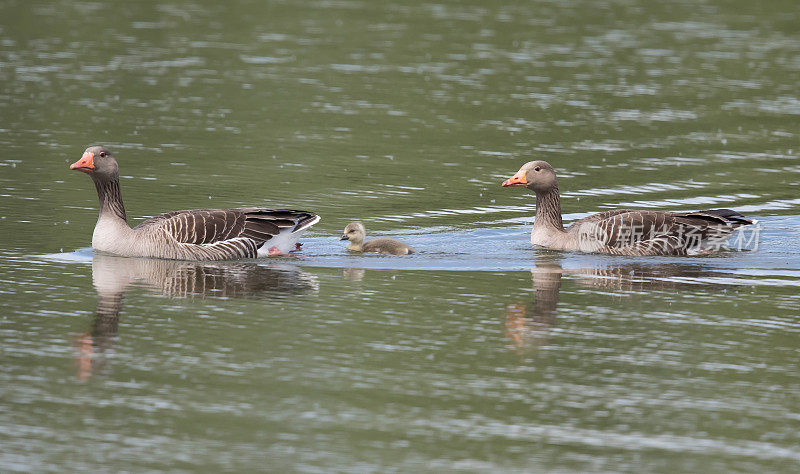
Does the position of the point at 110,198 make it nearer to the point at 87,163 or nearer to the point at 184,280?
the point at 87,163

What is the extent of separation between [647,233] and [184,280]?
658 cm

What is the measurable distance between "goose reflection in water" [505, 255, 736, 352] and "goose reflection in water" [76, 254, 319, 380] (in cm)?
274

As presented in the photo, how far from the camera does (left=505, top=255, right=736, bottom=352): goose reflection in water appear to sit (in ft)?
45.1

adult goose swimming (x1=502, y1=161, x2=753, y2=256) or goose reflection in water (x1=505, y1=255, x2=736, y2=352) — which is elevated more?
adult goose swimming (x1=502, y1=161, x2=753, y2=256)

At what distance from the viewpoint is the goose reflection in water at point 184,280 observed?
48.9 ft

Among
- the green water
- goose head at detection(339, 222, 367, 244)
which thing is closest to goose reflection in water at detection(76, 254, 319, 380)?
the green water

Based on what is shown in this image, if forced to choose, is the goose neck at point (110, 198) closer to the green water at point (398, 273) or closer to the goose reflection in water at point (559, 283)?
the green water at point (398, 273)

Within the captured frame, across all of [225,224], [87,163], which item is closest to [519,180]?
[225,224]

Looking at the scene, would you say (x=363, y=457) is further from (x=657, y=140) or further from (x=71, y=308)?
(x=657, y=140)

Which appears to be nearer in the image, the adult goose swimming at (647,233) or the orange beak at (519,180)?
the adult goose swimming at (647,233)

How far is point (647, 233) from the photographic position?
18453 millimetres

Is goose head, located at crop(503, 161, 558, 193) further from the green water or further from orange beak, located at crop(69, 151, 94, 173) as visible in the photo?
orange beak, located at crop(69, 151, 94, 173)

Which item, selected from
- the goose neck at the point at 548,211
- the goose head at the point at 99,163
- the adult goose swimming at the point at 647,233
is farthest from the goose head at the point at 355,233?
the goose head at the point at 99,163

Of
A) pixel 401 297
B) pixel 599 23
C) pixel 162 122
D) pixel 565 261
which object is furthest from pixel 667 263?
pixel 599 23
